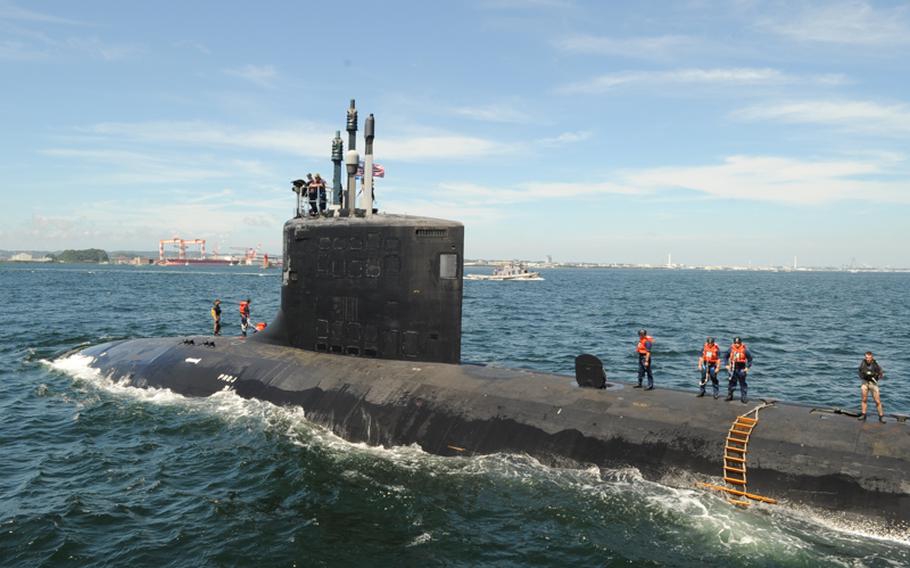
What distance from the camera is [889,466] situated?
11469 millimetres

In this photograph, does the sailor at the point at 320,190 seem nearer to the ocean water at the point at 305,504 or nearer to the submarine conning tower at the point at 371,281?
the submarine conning tower at the point at 371,281

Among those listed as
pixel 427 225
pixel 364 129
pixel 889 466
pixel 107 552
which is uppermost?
pixel 364 129

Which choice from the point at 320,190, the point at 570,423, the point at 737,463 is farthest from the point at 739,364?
the point at 320,190

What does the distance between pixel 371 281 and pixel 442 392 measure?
12.1 ft

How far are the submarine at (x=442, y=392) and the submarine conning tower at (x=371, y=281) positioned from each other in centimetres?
4

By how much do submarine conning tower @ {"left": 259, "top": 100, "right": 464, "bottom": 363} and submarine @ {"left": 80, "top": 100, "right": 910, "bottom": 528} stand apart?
0.12 feet

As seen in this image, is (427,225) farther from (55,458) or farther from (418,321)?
(55,458)

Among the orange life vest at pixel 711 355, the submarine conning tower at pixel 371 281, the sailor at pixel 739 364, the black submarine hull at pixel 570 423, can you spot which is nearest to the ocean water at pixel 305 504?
the black submarine hull at pixel 570 423

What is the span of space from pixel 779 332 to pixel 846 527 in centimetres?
3909

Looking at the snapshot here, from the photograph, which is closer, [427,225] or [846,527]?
[846,527]

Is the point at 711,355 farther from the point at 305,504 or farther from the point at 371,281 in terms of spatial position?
the point at 305,504

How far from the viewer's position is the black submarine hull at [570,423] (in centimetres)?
1172

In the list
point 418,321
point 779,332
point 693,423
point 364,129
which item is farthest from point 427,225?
point 779,332

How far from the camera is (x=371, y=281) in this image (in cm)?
1834
